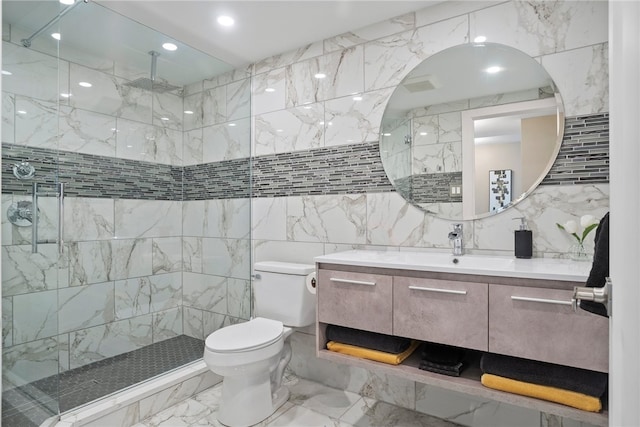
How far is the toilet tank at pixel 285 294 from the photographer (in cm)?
228

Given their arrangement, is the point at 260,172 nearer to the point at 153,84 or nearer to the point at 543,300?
the point at 153,84

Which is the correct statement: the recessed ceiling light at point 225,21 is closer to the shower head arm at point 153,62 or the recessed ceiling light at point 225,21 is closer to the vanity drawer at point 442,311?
the shower head arm at point 153,62

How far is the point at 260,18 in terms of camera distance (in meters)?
2.25

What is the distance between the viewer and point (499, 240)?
1.90 meters

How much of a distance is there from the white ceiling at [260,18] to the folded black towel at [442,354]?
187 centimetres

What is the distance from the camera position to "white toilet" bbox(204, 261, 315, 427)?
6.31 ft

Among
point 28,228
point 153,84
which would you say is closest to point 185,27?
point 153,84

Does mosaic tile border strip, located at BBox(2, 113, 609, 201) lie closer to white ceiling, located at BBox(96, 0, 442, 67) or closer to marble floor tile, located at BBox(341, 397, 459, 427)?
white ceiling, located at BBox(96, 0, 442, 67)

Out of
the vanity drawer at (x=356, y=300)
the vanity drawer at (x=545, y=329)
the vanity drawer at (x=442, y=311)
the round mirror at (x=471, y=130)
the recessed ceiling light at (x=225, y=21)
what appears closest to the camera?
the vanity drawer at (x=545, y=329)

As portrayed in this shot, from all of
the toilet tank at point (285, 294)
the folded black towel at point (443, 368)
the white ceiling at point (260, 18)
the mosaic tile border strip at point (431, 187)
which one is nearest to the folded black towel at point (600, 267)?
the folded black towel at point (443, 368)

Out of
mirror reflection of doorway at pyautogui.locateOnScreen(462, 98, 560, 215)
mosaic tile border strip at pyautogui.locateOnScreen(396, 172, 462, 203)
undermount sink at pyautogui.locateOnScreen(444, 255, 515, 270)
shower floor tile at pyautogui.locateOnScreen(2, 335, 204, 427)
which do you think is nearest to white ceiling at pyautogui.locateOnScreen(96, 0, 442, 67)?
mirror reflection of doorway at pyautogui.locateOnScreen(462, 98, 560, 215)

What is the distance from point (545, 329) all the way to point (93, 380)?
255 cm

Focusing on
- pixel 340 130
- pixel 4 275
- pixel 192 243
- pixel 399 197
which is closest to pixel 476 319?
pixel 399 197

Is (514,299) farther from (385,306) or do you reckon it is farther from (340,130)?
(340,130)
